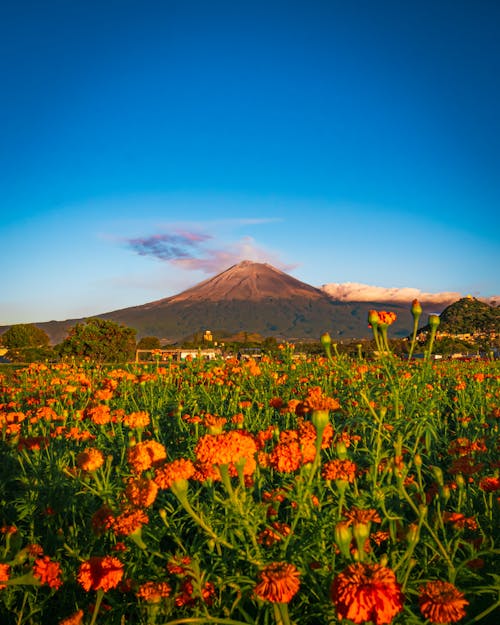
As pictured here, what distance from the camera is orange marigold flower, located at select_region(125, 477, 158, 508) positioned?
149 cm

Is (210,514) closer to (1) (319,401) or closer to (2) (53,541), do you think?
(1) (319,401)

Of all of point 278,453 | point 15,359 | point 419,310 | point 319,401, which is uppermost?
point 419,310

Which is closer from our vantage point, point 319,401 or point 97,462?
point 319,401

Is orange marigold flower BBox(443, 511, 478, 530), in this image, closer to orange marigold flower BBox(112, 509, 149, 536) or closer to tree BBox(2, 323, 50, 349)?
orange marigold flower BBox(112, 509, 149, 536)

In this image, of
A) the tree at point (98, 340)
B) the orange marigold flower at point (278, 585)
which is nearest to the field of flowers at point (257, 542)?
the orange marigold flower at point (278, 585)

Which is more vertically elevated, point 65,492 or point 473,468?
point 473,468

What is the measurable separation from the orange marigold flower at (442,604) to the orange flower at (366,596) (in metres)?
0.11

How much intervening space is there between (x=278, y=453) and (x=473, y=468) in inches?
37.1

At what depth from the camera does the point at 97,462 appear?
1.93 m

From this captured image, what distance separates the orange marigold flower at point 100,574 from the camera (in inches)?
56.5

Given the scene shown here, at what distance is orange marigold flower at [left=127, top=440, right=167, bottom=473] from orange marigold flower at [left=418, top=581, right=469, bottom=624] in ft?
3.21

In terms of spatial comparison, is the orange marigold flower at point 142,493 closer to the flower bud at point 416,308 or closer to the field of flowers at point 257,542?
the field of flowers at point 257,542

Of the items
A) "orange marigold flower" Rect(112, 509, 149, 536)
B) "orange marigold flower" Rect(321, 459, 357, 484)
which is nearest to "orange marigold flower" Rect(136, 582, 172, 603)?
"orange marigold flower" Rect(112, 509, 149, 536)

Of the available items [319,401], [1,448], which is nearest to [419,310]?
[319,401]
